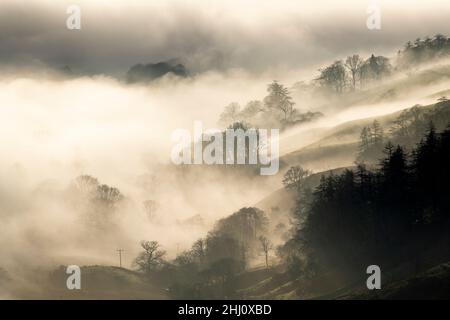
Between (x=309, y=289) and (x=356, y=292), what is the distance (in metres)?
24.6

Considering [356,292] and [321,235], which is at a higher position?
[321,235]

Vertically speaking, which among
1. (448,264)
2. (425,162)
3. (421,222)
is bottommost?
(448,264)

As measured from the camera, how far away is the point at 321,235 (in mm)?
191750

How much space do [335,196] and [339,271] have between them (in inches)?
840

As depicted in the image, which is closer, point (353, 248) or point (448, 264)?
point (448, 264)
